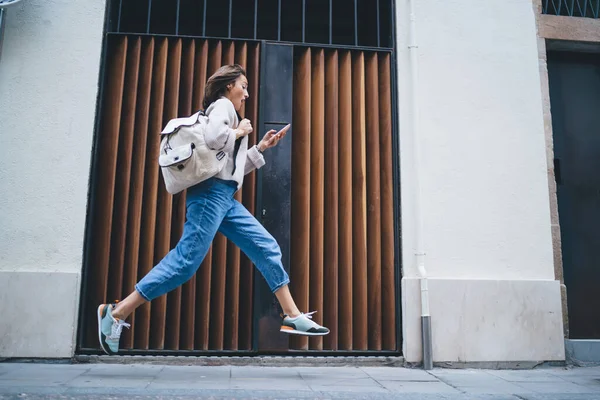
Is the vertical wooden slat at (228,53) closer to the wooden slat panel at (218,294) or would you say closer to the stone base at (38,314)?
the wooden slat panel at (218,294)

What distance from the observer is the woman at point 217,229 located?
339cm

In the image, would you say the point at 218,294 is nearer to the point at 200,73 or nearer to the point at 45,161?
the point at 45,161

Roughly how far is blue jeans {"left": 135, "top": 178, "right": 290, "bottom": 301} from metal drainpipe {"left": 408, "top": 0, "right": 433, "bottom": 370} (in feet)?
4.67

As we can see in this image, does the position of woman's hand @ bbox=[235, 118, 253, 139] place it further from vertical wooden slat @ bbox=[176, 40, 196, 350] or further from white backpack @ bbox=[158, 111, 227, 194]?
vertical wooden slat @ bbox=[176, 40, 196, 350]

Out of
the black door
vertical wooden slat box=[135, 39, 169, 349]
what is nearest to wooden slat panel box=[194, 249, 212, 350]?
vertical wooden slat box=[135, 39, 169, 349]

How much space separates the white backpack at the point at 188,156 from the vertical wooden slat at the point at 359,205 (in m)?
1.62

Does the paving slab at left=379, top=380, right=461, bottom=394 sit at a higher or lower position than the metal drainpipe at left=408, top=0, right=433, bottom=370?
lower

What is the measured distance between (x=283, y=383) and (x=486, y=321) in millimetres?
1926

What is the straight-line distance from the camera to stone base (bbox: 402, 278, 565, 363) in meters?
4.43

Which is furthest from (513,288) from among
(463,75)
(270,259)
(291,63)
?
(291,63)

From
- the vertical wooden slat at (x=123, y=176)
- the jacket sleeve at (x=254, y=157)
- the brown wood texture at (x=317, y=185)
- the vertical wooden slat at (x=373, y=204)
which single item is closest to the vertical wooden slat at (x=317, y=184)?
the brown wood texture at (x=317, y=185)

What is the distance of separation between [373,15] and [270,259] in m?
2.86

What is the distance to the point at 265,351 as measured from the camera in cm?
438

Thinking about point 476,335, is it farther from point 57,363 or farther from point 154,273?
point 57,363
